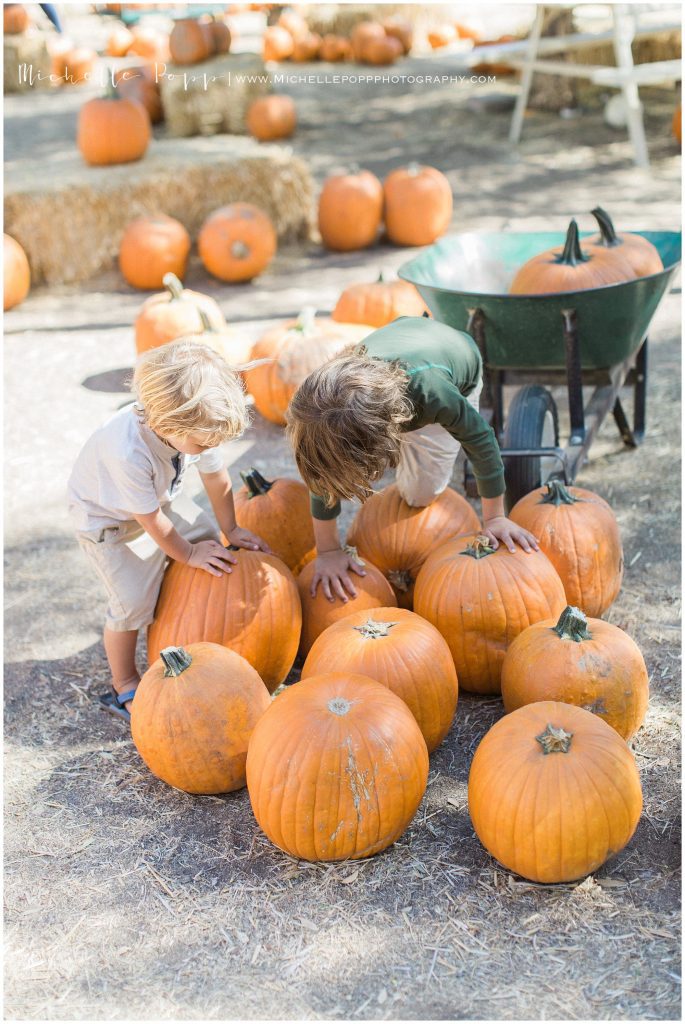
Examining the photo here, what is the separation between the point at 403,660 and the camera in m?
2.73

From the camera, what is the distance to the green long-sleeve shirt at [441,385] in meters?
2.93

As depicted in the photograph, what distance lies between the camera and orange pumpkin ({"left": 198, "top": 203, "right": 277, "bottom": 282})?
743cm

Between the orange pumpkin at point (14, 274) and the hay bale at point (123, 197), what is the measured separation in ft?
0.97

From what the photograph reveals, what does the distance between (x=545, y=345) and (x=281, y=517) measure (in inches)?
52.8

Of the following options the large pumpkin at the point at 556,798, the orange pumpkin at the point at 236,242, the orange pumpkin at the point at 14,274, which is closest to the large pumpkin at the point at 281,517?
the large pumpkin at the point at 556,798

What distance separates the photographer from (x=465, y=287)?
180 inches

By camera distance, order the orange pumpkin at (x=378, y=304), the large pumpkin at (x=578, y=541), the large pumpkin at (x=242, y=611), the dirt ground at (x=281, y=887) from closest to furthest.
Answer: the dirt ground at (x=281, y=887)
the large pumpkin at (x=242, y=611)
the large pumpkin at (x=578, y=541)
the orange pumpkin at (x=378, y=304)

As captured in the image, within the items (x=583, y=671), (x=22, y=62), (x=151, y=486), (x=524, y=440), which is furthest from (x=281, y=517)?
(x=22, y=62)

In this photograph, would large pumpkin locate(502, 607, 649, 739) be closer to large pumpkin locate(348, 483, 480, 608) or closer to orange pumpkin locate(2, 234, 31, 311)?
large pumpkin locate(348, 483, 480, 608)

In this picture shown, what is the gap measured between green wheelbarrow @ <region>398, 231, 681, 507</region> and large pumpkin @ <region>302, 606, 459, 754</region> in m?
1.07

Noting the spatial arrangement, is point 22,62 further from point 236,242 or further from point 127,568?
point 127,568

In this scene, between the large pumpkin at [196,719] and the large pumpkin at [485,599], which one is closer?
the large pumpkin at [196,719]

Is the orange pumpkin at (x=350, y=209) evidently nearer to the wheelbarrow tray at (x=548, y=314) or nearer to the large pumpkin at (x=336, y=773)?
the wheelbarrow tray at (x=548, y=314)

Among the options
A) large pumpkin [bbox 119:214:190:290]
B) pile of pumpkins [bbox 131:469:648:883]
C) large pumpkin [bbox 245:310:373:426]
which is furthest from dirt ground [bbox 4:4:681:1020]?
large pumpkin [bbox 119:214:190:290]
